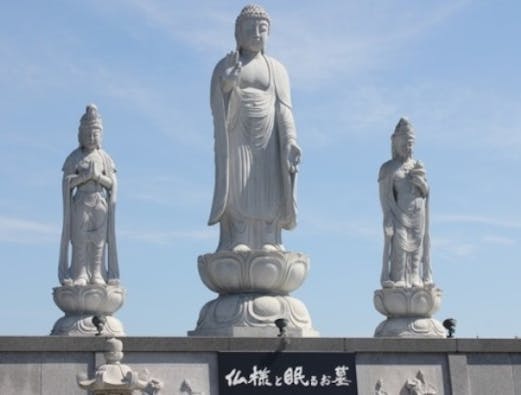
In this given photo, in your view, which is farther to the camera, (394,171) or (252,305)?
(394,171)

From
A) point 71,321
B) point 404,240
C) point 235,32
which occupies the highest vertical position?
point 235,32

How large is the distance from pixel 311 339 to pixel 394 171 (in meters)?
2.43

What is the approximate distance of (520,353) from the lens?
39.7 ft

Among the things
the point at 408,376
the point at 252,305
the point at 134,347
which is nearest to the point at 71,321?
the point at 134,347

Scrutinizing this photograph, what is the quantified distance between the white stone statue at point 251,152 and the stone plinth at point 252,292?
26 cm

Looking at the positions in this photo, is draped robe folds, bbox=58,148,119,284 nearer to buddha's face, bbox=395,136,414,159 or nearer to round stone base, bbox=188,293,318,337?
round stone base, bbox=188,293,318,337

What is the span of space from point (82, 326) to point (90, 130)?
211 centimetres

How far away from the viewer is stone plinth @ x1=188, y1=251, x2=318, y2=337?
38.7ft

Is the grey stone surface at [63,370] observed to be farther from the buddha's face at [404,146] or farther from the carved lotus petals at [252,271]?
the buddha's face at [404,146]

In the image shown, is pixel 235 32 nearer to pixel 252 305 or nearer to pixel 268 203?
pixel 268 203

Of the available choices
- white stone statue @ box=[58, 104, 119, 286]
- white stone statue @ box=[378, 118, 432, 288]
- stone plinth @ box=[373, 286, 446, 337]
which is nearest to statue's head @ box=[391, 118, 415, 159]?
white stone statue @ box=[378, 118, 432, 288]

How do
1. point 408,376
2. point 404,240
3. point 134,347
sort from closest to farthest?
point 134,347 → point 408,376 → point 404,240

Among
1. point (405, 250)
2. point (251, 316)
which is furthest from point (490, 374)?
point (251, 316)

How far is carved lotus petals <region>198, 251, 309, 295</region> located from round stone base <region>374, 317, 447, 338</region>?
1.17m
